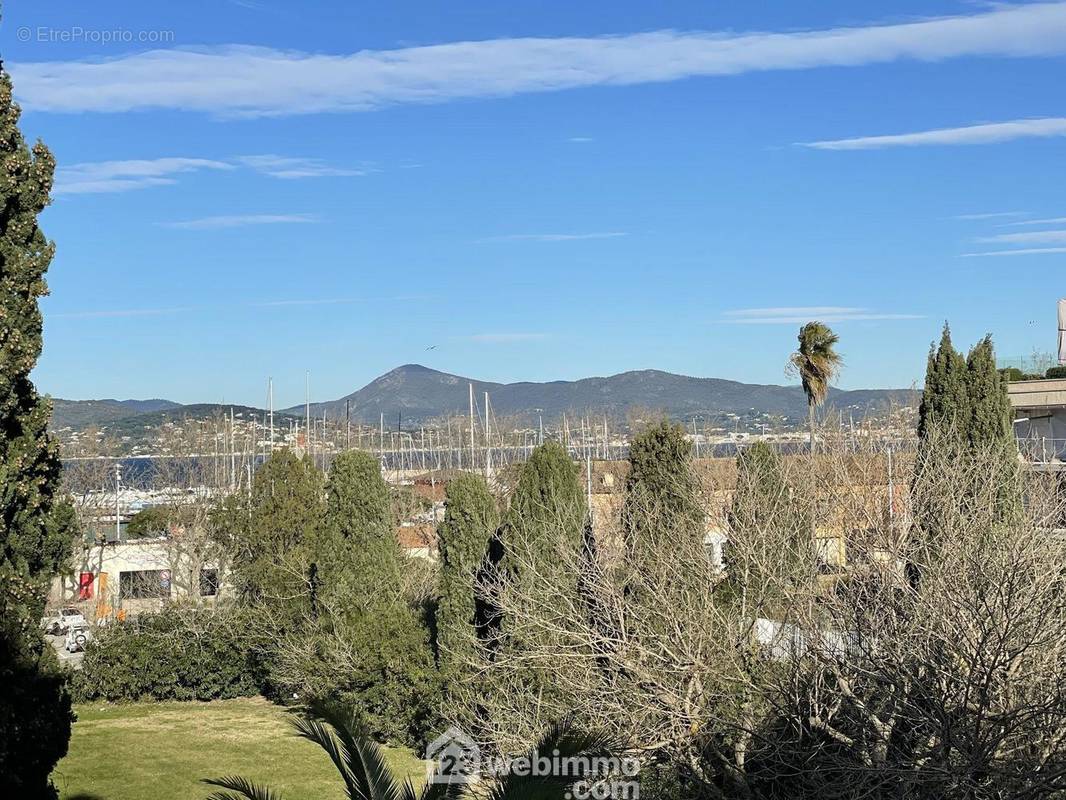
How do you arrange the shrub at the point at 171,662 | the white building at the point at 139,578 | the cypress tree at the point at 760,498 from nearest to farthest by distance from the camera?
the cypress tree at the point at 760,498 < the shrub at the point at 171,662 < the white building at the point at 139,578

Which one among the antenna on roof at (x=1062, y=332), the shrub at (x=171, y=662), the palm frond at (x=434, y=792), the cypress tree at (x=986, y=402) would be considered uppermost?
the antenna on roof at (x=1062, y=332)

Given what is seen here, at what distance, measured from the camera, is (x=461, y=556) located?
18.8 metres

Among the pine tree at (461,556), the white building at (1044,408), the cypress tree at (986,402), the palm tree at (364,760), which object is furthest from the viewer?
the white building at (1044,408)

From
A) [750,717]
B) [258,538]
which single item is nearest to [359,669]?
[258,538]

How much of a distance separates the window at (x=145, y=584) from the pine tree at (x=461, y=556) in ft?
57.3

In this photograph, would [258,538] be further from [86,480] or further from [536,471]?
[86,480]

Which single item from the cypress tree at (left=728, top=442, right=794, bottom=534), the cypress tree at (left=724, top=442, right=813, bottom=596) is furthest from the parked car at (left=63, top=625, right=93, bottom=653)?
the cypress tree at (left=724, top=442, right=813, bottom=596)

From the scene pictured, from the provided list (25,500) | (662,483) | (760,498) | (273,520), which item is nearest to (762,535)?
(760,498)

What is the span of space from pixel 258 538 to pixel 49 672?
16.0 m

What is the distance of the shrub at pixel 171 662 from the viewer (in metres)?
25.1

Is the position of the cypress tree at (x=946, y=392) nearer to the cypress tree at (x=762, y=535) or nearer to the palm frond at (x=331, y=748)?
the cypress tree at (x=762, y=535)

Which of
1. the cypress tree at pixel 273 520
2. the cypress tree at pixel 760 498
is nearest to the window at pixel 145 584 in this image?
the cypress tree at pixel 273 520

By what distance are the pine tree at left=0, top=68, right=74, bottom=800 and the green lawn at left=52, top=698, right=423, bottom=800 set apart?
661cm

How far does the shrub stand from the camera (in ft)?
82.3
